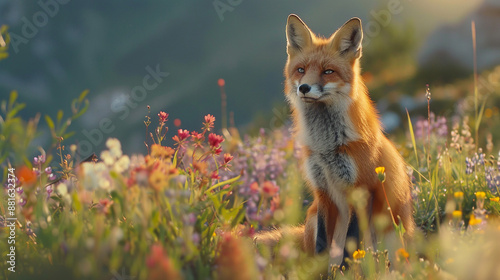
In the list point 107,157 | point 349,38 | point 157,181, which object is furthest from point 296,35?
point 157,181

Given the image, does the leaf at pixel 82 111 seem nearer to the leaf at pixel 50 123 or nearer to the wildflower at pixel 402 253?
the leaf at pixel 50 123

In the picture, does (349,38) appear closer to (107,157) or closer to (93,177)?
(107,157)

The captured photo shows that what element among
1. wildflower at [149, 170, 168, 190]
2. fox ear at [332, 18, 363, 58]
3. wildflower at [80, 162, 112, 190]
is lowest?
wildflower at [149, 170, 168, 190]

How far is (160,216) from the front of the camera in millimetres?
2340

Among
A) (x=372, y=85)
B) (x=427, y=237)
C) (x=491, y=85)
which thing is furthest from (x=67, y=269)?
(x=372, y=85)

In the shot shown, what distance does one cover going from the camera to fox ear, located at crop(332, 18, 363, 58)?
4062 millimetres

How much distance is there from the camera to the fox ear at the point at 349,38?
13.3ft

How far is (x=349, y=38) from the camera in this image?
414 centimetres

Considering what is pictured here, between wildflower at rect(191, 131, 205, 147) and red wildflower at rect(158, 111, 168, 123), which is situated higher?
red wildflower at rect(158, 111, 168, 123)

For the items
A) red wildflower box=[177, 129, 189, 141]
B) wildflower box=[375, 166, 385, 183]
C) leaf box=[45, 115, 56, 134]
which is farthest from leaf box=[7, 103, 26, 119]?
wildflower box=[375, 166, 385, 183]

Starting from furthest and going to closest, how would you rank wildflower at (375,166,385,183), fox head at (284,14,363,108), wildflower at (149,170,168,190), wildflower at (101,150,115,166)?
fox head at (284,14,363,108), wildflower at (375,166,385,183), wildflower at (101,150,115,166), wildflower at (149,170,168,190)

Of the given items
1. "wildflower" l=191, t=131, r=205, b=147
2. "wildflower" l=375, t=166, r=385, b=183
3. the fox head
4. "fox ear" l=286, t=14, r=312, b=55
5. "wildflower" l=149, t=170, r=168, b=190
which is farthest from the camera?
"fox ear" l=286, t=14, r=312, b=55

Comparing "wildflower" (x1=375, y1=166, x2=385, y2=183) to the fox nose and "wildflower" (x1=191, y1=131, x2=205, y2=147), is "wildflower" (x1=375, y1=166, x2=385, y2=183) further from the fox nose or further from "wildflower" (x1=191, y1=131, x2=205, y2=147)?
"wildflower" (x1=191, y1=131, x2=205, y2=147)

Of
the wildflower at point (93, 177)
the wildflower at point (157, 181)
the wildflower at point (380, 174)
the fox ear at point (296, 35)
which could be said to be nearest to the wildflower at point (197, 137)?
the wildflower at point (93, 177)
